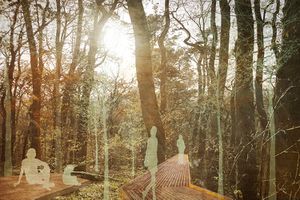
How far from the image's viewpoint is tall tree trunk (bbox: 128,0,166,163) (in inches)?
199

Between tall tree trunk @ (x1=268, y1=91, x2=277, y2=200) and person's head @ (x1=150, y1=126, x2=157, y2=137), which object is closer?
tall tree trunk @ (x1=268, y1=91, x2=277, y2=200)

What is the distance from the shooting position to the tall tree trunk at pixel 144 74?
5.06 m

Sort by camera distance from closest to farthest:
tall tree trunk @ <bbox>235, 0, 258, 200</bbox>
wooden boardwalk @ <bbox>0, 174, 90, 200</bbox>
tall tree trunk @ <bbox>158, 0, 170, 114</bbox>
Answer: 1. wooden boardwalk @ <bbox>0, 174, 90, 200</bbox>
2. tall tree trunk @ <bbox>235, 0, 258, 200</bbox>
3. tall tree trunk @ <bbox>158, 0, 170, 114</bbox>

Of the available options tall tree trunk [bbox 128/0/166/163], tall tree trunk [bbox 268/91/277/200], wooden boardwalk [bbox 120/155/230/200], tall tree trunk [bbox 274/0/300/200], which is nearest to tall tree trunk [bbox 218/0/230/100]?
tall tree trunk [bbox 128/0/166/163]

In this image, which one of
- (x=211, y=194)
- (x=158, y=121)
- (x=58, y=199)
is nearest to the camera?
(x=211, y=194)

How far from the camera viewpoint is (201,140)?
812 inches

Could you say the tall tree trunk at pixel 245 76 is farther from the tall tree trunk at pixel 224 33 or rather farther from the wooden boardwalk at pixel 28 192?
the wooden boardwalk at pixel 28 192

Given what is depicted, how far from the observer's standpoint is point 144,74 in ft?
16.9

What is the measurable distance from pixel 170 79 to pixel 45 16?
1269 centimetres

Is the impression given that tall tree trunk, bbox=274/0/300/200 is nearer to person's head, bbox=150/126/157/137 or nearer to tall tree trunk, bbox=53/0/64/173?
person's head, bbox=150/126/157/137

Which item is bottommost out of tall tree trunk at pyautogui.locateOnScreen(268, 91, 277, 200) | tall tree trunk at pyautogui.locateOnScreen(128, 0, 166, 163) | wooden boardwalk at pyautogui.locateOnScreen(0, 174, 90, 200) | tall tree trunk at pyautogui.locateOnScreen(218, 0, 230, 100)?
wooden boardwalk at pyautogui.locateOnScreen(0, 174, 90, 200)

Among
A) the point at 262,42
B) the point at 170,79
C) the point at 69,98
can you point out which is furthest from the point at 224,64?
the point at 170,79

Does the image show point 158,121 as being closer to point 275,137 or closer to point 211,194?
point 275,137

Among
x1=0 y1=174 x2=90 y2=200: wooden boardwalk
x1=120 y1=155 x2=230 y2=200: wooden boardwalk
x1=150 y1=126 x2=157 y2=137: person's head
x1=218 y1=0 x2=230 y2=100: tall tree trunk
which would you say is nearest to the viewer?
x1=120 y1=155 x2=230 y2=200: wooden boardwalk
